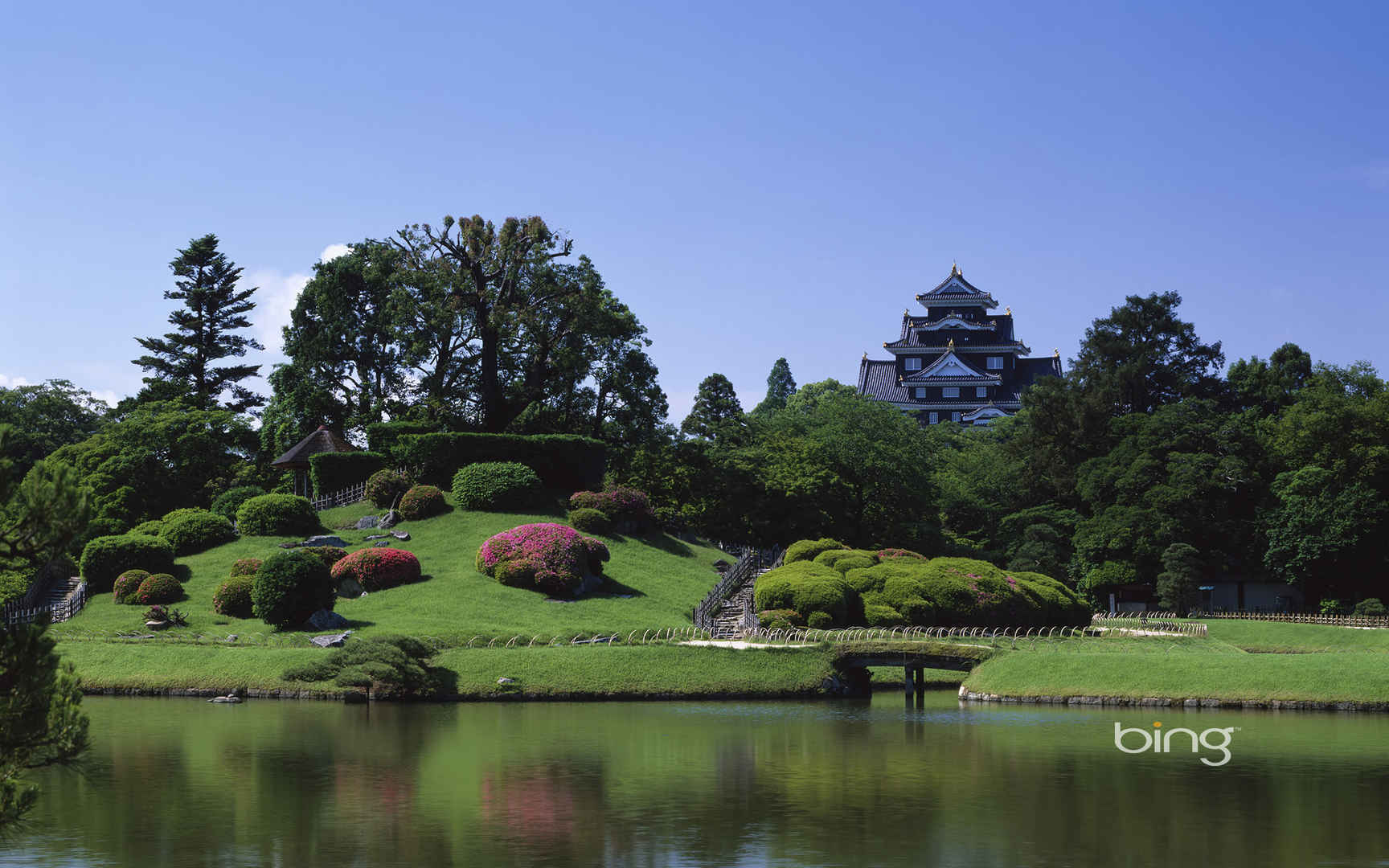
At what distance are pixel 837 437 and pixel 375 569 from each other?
2501 centimetres

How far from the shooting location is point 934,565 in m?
46.9

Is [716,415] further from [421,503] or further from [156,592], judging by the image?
[156,592]

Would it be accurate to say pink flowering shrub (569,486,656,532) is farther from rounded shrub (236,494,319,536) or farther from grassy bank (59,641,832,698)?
grassy bank (59,641,832,698)

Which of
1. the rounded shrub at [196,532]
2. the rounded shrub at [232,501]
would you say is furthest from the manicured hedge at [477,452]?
the rounded shrub at [196,532]

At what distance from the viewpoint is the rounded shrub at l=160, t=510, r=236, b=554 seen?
54.3m

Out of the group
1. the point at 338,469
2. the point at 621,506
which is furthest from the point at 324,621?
the point at 338,469

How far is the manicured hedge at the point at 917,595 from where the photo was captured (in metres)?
44.3

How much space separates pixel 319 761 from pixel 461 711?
8623mm

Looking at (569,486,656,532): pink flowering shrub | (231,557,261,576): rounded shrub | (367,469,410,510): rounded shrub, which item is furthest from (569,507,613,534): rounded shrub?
(231,557,261,576): rounded shrub

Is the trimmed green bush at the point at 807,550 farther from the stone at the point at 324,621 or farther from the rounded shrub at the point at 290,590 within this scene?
the rounded shrub at the point at 290,590

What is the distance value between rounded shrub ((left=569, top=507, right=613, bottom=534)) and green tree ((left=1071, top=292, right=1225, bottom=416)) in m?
29.8

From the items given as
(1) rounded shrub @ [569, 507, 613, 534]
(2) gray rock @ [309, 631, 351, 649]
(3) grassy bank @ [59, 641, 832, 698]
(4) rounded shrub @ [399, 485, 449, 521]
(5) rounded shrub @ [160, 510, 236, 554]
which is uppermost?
(4) rounded shrub @ [399, 485, 449, 521]

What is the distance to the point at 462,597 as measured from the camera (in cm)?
4812

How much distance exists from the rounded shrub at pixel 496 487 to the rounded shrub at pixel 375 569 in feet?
30.9
